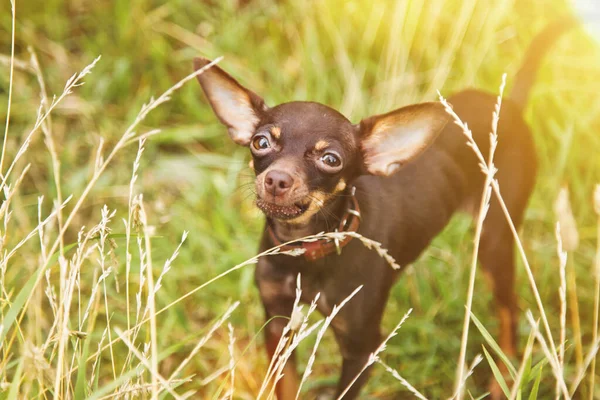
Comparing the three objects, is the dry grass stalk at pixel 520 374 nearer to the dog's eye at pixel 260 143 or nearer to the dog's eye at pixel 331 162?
the dog's eye at pixel 331 162

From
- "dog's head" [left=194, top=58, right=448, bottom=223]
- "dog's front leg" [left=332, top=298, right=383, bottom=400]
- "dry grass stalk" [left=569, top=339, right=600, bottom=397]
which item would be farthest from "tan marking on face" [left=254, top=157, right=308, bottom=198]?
"dry grass stalk" [left=569, top=339, right=600, bottom=397]

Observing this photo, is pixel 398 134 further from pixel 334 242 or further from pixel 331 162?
pixel 334 242

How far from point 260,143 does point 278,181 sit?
292mm

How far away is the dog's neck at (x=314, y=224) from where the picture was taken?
2619 mm

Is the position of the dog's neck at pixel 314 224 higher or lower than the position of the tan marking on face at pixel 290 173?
lower

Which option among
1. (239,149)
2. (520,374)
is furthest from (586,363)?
(239,149)

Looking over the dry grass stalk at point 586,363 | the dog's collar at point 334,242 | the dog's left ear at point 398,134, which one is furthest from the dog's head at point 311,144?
the dry grass stalk at point 586,363

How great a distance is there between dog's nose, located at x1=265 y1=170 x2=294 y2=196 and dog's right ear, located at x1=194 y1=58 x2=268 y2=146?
48cm

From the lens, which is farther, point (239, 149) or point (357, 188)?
point (239, 149)

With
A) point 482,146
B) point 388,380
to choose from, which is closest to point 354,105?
point 482,146

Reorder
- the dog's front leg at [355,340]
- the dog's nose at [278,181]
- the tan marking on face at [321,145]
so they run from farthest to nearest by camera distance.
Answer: the dog's front leg at [355,340] → the tan marking on face at [321,145] → the dog's nose at [278,181]

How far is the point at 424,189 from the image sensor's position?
3.07 meters

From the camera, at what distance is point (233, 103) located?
8.84 ft

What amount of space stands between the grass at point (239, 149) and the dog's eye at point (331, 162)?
147cm
